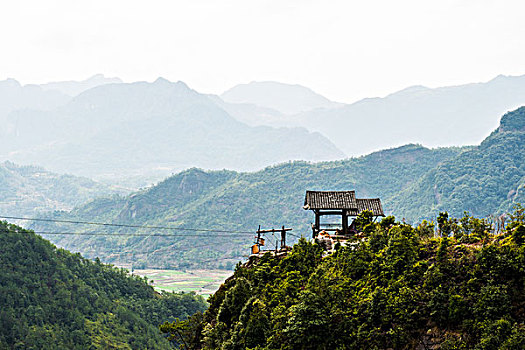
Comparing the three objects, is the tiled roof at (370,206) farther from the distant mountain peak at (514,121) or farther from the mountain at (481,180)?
the distant mountain peak at (514,121)

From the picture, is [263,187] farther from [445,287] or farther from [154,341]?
[445,287]

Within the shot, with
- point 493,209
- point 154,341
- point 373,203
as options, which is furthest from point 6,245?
point 493,209

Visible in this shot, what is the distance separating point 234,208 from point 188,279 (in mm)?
43843

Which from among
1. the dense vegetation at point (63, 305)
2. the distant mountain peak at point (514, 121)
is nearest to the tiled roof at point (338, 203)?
the dense vegetation at point (63, 305)

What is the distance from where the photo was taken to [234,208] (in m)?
179

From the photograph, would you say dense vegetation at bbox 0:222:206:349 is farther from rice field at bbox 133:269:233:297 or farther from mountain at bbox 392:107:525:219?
mountain at bbox 392:107:525:219

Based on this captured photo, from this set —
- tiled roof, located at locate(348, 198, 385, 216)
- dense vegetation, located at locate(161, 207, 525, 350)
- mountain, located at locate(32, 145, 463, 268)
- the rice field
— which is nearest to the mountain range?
mountain, located at locate(32, 145, 463, 268)

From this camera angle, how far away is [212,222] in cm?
17500

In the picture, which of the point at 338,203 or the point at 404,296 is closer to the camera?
the point at 404,296

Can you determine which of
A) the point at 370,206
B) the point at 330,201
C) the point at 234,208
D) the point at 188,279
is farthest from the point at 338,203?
the point at 234,208

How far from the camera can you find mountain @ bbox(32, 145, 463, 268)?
164125mm

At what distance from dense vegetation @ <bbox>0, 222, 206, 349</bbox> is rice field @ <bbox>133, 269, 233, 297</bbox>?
53.0m

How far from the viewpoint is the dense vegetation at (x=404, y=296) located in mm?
12703

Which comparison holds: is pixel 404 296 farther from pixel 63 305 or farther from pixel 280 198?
pixel 280 198
